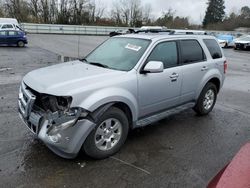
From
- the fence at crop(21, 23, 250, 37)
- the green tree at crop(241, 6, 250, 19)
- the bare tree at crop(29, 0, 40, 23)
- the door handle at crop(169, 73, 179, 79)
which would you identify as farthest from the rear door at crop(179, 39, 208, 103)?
the green tree at crop(241, 6, 250, 19)

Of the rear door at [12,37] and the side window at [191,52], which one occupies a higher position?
the side window at [191,52]

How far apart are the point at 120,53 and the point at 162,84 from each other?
917 millimetres

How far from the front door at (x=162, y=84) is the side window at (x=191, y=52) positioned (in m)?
0.24

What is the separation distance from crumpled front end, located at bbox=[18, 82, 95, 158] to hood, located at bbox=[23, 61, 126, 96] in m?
0.11

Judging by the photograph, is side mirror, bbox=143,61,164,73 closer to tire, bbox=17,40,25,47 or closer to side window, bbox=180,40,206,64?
side window, bbox=180,40,206,64

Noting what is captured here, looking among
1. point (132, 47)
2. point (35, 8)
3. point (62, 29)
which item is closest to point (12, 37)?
point (132, 47)

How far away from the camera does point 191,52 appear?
206 inches

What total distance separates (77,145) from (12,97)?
4003mm

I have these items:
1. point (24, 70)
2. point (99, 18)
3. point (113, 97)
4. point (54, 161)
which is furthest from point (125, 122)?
point (99, 18)

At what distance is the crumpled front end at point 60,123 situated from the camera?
329 cm

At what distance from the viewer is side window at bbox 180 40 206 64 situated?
16.5 feet

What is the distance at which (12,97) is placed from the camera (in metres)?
6.63

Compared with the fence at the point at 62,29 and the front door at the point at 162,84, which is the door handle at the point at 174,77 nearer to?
the front door at the point at 162,84

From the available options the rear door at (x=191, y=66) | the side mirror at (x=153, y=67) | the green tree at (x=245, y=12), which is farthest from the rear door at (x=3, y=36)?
the green tree at (x=245, y=12)
